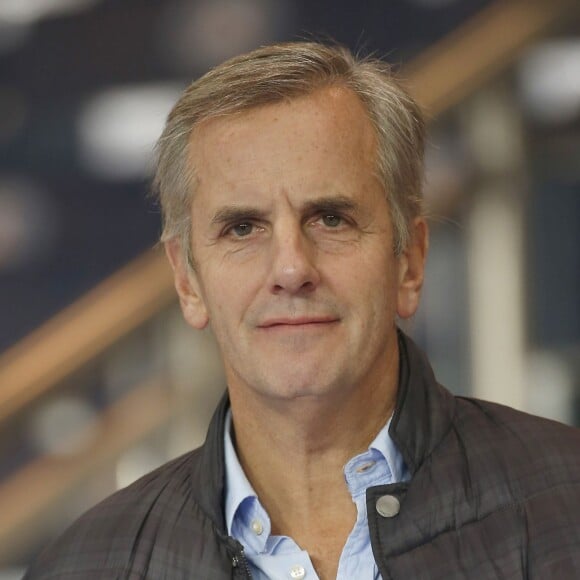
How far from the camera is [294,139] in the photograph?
1.76 meters

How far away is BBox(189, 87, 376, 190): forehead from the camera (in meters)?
1.76

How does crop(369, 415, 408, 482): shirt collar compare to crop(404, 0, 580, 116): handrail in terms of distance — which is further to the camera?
crop(404, 0, 580, 116): handrail

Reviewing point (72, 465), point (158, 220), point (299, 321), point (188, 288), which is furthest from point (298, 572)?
point (158, 220)

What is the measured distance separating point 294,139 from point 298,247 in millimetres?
135

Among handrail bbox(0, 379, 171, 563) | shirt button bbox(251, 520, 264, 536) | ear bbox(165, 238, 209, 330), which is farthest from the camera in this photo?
handrail bbox(0, 379, 171, 563)

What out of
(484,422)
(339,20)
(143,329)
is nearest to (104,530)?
(484,422)

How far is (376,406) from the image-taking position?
182 centimetres

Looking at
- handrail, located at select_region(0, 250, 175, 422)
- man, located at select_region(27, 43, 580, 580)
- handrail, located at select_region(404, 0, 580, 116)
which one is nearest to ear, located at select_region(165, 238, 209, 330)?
man, located at select_region(27, 43, 580, 580)

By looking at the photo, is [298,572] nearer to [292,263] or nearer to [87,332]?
[292,263]

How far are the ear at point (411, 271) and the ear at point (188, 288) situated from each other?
0.83 feet

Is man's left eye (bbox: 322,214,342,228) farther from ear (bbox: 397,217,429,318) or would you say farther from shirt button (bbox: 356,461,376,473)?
shirt button (bbox: 356,461,376,473)

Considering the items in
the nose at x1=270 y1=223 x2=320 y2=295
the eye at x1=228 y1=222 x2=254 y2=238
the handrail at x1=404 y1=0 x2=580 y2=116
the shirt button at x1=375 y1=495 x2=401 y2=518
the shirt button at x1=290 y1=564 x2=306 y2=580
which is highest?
the handrail at x1=404 y1=0 x2=580 y2=116

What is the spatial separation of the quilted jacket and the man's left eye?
0.70 ft

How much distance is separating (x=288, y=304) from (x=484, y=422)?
313 millimetres
